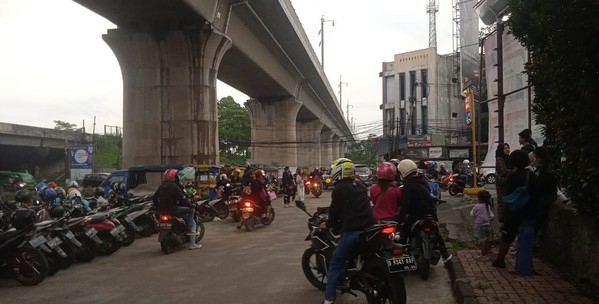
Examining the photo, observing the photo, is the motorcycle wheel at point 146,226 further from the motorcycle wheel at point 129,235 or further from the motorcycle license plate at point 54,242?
the motorcycle license plate at point 54,242

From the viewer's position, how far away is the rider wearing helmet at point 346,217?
5.11 m

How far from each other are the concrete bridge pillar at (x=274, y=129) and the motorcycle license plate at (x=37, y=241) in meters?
32.5

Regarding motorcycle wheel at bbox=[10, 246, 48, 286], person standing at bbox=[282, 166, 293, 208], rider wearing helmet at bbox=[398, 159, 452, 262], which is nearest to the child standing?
rider wearing helmet at bbox=[398, 159, 452, 262]

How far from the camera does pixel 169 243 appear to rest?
9.84 metres

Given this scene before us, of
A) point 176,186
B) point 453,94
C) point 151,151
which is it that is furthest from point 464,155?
point 176,186

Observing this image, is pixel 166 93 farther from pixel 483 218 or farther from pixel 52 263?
pixel 483 218

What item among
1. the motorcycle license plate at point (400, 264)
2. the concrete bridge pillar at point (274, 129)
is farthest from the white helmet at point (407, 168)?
the concrete bridge pillar at point (274, 129)

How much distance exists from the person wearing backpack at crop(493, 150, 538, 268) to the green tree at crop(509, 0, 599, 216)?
38 centimetres

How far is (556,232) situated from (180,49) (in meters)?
15.8

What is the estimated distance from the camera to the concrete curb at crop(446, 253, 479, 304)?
210 inches

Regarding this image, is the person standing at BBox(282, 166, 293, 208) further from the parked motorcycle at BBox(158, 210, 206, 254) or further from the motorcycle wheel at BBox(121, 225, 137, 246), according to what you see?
the parked motorcycle at BBox(158, 210, 206, 254)

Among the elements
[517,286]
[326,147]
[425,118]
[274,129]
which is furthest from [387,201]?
[326,147]

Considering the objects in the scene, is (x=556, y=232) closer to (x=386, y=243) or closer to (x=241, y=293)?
(x=386, y=243)

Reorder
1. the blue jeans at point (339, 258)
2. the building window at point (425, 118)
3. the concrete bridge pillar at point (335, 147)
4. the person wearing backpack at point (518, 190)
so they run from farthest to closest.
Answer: the concrete bridge pillar at point (335, 147)
the building window at point (425, 118)
the person wearing backpack at point (518, 190)
the blue jeans at point (339, 258)
